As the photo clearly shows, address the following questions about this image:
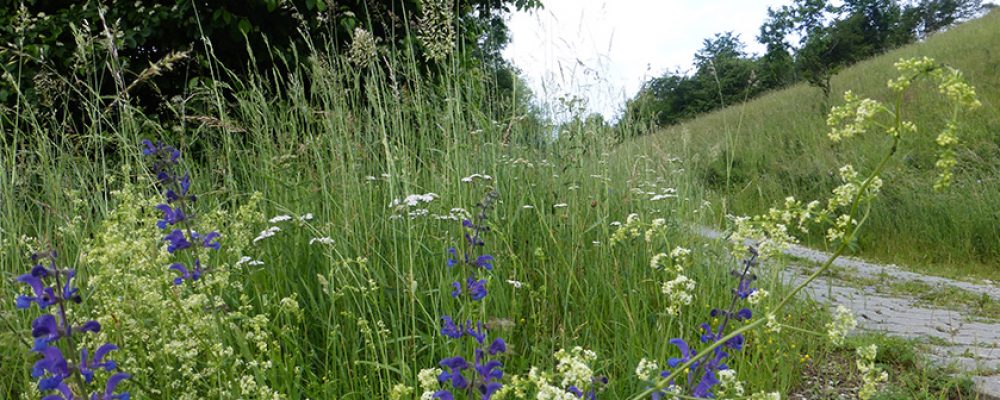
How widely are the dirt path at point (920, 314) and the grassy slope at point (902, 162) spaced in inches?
30.1

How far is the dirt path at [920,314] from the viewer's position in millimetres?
3467

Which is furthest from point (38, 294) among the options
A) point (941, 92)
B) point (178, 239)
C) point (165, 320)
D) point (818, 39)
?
point (818, 39)

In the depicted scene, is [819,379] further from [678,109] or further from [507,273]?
[678,109]

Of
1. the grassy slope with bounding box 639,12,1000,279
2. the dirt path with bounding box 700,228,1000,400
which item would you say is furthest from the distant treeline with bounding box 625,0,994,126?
the dirt path with bounding box 700,228,1000,400

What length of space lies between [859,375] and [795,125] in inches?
440

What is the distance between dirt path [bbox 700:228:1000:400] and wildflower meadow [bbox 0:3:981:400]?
0.35 metres

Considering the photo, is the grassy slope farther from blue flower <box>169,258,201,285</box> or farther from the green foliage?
the green foliage

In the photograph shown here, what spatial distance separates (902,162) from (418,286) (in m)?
9.09

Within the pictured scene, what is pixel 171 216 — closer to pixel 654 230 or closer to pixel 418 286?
pixel 418 286

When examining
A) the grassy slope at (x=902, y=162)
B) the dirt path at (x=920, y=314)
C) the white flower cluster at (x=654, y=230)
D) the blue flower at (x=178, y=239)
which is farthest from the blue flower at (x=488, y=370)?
the grassy slope at (x=902, y=162)

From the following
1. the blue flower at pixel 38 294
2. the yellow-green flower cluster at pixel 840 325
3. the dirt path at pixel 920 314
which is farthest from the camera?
the dirt path at pixel 920 314

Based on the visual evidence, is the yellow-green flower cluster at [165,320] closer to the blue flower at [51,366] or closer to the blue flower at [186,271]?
the blue flower at [186,271]

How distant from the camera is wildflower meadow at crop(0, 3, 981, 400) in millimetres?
1399

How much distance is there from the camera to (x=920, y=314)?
4.84m
